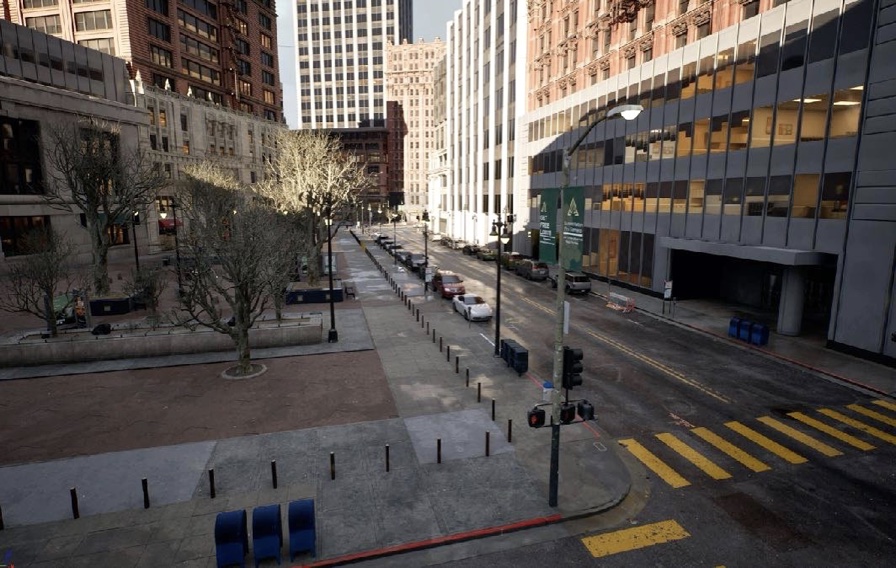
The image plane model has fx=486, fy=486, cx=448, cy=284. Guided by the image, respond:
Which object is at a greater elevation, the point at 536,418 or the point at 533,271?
the point at 536,418

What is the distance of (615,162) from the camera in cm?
3988

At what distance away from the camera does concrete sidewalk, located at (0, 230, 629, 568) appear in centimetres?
984

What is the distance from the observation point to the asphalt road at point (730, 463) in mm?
9695

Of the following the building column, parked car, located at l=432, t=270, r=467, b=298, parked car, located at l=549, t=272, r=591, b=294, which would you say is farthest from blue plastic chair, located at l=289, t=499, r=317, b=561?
parked car, located at l=549, t=272, r=591, b=294

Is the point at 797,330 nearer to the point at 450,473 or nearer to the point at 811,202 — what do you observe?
the point at 811,202

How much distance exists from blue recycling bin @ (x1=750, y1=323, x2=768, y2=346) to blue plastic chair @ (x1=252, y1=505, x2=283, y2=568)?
22.9 metres

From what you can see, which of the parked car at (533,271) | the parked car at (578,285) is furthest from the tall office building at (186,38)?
the parked car at (578,285)

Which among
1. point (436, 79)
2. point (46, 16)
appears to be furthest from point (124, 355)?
point (436, 79)

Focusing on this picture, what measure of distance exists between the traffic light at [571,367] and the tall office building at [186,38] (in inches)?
2709

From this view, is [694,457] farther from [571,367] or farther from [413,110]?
[413,110]

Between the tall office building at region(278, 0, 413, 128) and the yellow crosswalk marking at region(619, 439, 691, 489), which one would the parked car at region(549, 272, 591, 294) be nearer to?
the yellow crosswalk marking at region(619, 439, 691, 489)

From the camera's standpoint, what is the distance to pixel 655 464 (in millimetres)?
12930

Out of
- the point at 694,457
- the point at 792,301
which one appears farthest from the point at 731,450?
the point at 792,301

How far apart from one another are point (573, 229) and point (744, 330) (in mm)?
18154
